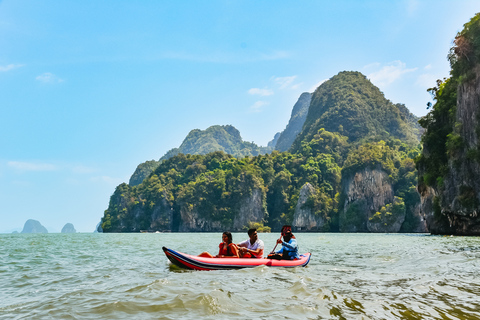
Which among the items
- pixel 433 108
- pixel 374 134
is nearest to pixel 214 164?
pixel 374 134

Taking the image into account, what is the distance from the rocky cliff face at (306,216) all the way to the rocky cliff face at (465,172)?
45647 millimetres

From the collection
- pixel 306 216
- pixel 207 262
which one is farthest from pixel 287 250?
pixel 306 216

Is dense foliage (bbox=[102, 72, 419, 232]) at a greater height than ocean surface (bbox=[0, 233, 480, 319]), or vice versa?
dense foliage (bbox=[102, 72, 419, 232])

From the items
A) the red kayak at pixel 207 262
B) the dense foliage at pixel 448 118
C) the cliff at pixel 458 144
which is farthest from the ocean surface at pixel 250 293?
the dense foliage at pixel 448 118

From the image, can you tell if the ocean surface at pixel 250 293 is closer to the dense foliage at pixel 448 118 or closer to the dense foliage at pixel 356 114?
the dense foliage at pixel 448 118

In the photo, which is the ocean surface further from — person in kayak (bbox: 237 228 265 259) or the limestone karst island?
the limestone karst island

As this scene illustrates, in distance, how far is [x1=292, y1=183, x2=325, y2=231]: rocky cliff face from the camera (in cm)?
8025

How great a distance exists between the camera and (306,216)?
265ft

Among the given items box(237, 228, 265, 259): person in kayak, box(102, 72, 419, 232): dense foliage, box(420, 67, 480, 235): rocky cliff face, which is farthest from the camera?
box(102, 72, 419, 232): dense foliage

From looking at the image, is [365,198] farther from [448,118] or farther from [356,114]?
[356,114]

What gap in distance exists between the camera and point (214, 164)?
11200 centimetres

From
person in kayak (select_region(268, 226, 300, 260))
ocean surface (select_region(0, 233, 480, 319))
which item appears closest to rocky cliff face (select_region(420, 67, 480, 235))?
ocean surface (select_region(0, 233, 480, 319))

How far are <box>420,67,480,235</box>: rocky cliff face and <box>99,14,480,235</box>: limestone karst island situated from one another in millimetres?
81

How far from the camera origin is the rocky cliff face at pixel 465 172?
29812 mm
